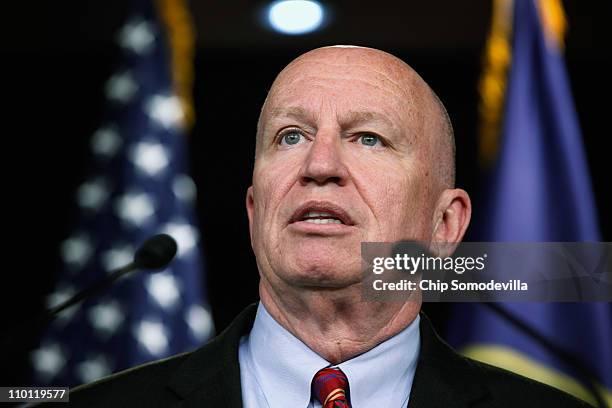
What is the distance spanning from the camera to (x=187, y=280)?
12.9ft

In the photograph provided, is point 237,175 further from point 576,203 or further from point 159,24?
point 576,203

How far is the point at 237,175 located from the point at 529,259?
79.5 inches

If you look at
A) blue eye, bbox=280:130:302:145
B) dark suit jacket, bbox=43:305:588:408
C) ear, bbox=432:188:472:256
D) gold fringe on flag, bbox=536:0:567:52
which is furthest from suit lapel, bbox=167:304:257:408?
gold fringe on flag, bbox=536:0:567:52

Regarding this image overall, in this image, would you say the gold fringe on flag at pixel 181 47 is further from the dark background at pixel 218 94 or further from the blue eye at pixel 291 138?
the blue eye at pixel 291 138

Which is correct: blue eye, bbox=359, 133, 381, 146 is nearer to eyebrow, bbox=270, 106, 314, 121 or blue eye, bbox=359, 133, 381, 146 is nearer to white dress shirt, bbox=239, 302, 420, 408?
eyebrow, bbox=270, 106, 314, 121

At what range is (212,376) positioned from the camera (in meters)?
2.04

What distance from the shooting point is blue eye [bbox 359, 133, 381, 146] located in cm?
213

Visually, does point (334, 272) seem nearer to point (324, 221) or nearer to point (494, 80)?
point (324, 221)

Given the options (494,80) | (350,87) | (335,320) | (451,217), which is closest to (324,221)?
(335,320)

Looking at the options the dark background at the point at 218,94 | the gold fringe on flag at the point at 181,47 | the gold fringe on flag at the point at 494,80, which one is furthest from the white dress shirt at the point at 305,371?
the gold fringe on flag at the point at 181,47

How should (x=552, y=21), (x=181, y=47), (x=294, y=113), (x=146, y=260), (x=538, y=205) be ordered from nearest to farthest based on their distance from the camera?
1. (x=146, y=260)
2. (x=294, y=113)
3. (x=538, y=205)
4. (x=552, y=21)
5. (x=181, y=47)

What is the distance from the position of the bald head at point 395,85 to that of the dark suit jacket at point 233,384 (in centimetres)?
44

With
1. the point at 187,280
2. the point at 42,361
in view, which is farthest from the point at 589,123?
the point at 42,361

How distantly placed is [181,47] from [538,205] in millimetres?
1900
